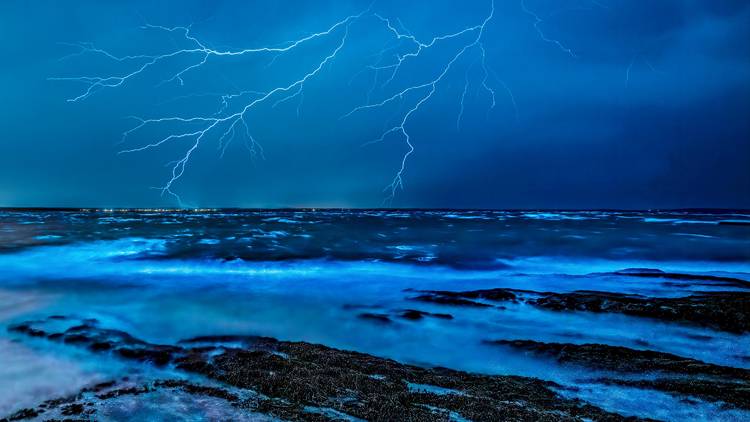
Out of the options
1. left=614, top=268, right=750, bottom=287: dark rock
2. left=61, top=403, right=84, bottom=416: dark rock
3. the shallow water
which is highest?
left=614, top=268, right=750, bottom=287: dark rock

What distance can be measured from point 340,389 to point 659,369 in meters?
3.03

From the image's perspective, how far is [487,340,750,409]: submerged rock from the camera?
3.64m

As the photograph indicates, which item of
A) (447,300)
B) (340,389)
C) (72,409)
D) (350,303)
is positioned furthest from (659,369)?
(72,409)

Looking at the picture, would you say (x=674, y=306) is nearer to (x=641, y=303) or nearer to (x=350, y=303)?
(x=641, y=303)

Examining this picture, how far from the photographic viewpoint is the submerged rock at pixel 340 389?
320 cm

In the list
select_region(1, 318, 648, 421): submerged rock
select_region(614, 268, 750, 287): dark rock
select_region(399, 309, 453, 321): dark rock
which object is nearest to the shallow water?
select_region(399, 309, 453, 321): dark rock

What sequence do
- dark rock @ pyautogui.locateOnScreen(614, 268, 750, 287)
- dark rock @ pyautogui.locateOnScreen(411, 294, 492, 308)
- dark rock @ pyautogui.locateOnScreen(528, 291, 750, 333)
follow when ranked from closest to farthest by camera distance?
dark rock @ pyautogui.locateOnScreen(528, 291, 750, 333) < dark rock @ pyautogui.locateOnScreen(411, 294, 492, 308) < dark rock @ pyautogui.locateOnScreen(614, 268, 750, 287)

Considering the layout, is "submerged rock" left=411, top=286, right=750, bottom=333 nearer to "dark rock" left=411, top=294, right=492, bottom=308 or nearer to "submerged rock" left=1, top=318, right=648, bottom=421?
"dark rock" left=411, top=294, right=492, bottom=308

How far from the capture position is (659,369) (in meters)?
4.20

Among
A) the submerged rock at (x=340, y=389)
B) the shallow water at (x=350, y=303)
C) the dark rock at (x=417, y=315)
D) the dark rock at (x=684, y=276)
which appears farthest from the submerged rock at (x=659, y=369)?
the dark rock at (x=684, y=276)

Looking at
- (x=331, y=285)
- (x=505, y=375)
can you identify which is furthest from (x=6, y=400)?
(x=331, y=285)

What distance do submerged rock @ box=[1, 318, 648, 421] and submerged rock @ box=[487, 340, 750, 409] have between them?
2.90 ft

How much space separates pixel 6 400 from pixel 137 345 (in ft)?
4.91

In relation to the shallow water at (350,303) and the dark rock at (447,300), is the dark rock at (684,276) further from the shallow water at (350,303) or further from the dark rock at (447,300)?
the dark rock at (447,300)
